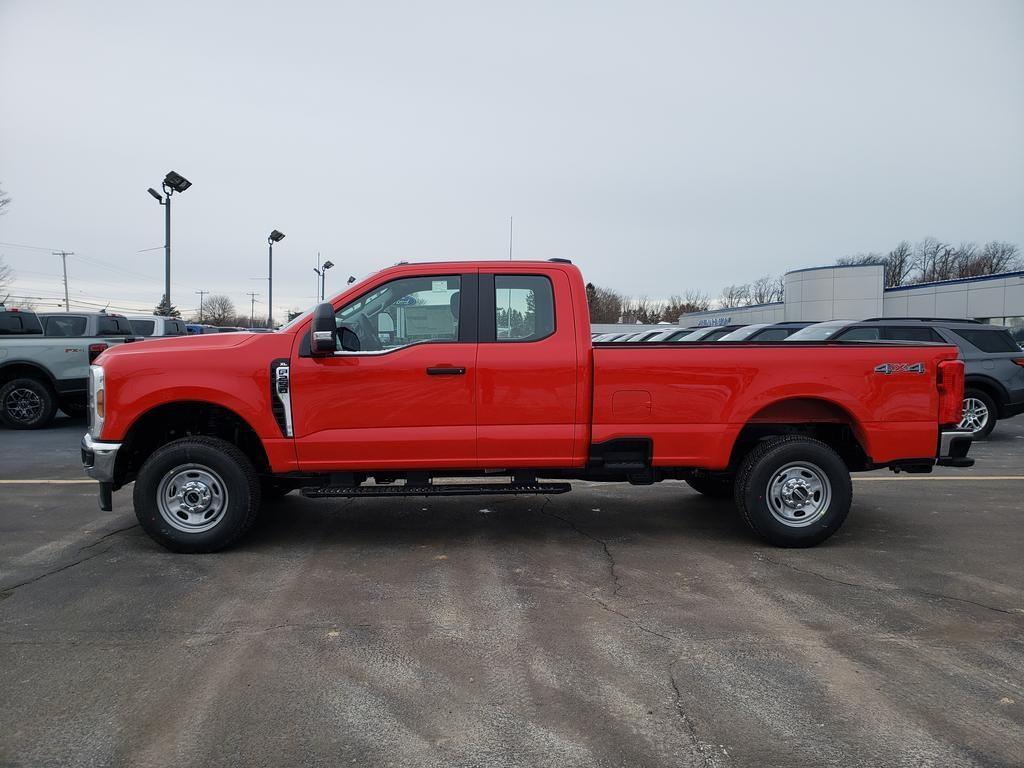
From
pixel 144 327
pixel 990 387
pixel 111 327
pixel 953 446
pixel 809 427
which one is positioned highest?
pixel 144 327

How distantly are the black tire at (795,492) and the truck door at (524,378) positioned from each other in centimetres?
141

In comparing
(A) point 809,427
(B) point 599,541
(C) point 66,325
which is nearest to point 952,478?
(A) point 809,427

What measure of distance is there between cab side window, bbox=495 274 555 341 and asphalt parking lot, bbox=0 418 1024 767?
1.62m

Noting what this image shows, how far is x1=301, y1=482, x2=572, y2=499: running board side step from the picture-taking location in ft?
17.2

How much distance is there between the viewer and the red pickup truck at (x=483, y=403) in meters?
5.16

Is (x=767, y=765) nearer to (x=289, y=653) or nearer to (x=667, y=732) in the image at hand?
(x=667, y=732)

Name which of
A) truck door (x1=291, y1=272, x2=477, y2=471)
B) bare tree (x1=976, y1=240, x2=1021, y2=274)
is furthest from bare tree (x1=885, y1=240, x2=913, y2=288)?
truck door (x1=291, y1=272, x2=477, y2=471)

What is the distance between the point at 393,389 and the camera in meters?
5.18

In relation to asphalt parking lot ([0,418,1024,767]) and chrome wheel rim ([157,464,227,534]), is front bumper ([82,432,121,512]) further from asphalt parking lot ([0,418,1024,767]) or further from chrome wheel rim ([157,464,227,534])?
asphalt parking lot ([0,418,1024,767])

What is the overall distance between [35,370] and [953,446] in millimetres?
13126

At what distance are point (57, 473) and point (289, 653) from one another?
20.9 ft

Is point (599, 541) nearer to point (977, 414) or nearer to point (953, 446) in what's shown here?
point (953, 446)

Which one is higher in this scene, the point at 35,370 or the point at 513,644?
the point at 35,370

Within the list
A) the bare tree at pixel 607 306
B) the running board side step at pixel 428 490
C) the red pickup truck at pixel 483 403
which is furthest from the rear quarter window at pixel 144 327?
the bare tree at pixel 607 306
